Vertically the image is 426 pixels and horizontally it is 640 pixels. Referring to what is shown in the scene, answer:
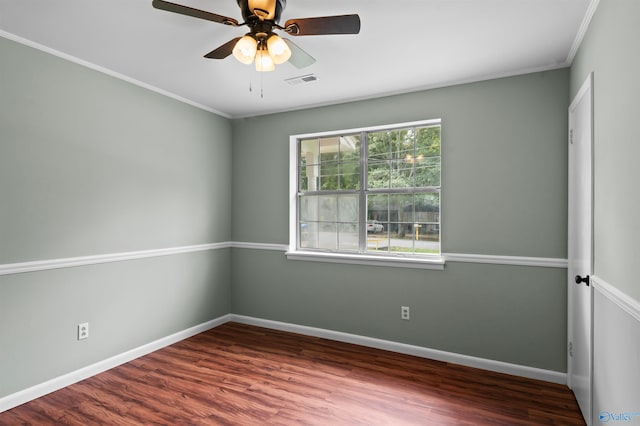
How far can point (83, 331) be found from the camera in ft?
9.38

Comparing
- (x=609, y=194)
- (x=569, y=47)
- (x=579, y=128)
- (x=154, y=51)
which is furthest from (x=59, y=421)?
(x=569, y=47)

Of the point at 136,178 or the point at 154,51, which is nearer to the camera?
the point at 154,51

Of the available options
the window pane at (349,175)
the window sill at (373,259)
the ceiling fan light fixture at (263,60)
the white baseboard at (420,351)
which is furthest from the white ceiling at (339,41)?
the white baseboard at (420,351)

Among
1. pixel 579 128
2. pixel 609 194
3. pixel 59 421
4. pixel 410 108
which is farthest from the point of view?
pixel 410 108

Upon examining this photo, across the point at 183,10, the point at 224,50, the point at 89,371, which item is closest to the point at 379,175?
the point at 224,50

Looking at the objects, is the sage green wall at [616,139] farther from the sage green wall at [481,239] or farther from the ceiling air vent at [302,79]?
the ceiling air vent at [302,79]

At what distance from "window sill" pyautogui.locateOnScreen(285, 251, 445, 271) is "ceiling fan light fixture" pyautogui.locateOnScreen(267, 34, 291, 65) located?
7.23ft

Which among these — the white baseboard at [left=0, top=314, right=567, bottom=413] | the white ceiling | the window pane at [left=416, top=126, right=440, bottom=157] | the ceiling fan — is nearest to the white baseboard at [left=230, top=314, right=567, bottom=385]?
the white baseboard at [left=0, top=314, right=567, bottom=413]

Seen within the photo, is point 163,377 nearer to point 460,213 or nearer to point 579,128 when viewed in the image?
point 460,213

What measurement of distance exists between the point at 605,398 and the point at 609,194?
108 cm

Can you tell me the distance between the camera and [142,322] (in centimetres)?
336

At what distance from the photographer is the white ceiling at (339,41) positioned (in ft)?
6.82

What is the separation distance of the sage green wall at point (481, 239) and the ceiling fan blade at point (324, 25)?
1793 millimetres

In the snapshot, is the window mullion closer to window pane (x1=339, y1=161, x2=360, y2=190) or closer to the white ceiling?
window pane (x1=339, y1=161, x2=360, y2=190)
